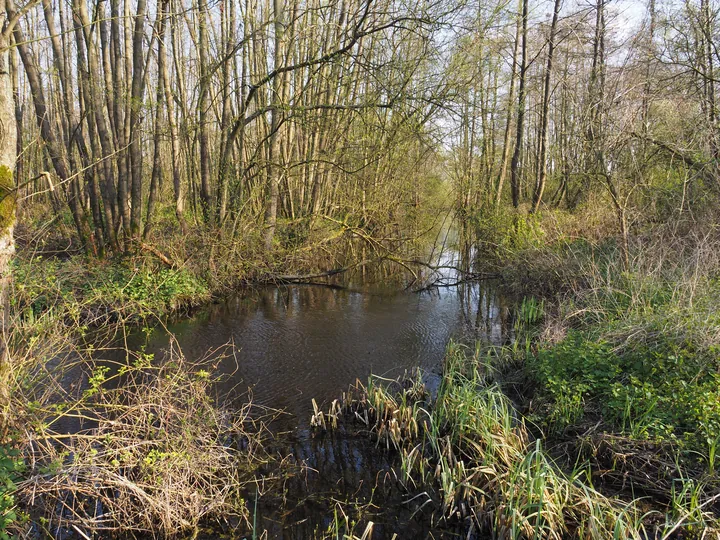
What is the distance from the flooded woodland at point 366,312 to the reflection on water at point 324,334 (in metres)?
0.07

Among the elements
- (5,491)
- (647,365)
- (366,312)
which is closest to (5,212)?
(5,491)

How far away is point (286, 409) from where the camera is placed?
217 inches

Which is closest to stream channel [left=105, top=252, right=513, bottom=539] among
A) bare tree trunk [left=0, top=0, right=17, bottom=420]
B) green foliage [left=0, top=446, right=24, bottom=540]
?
Answer: green foliage [left=0, top=446, right=24, bottom=540]

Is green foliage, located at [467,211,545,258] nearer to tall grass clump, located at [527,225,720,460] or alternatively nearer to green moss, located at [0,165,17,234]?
tall grass clump, located at [527,225,720,460]

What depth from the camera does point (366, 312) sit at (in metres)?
9.94

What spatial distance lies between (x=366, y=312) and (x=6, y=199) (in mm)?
7250

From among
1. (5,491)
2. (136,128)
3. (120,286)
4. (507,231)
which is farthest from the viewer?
(507,231)

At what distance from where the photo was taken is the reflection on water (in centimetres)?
633

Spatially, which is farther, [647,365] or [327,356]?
[327,356]

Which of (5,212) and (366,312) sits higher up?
(5,212)

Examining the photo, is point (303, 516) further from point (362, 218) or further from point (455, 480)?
point (362, 218)

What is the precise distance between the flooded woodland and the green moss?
2cm

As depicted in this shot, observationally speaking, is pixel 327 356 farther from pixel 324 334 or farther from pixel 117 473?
pixel 117 473

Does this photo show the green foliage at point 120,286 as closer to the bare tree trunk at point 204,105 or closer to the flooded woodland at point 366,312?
the flooded woodland at point 366,312
